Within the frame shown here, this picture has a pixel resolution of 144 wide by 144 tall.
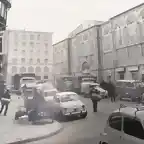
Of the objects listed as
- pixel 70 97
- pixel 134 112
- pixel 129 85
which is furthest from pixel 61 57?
pixel 129 85

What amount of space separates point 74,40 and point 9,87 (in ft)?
12.3

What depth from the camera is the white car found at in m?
5.62

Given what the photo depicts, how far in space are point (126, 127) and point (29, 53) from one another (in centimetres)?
331

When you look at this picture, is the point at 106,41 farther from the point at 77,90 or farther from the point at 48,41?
the point at 48,41

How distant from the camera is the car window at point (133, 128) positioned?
207 cm

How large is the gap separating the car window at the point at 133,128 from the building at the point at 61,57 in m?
3.61

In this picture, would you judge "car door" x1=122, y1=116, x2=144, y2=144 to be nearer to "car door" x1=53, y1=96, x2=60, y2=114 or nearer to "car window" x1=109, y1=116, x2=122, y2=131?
"car window" x1=109, y1=116, x2=122, y2=131

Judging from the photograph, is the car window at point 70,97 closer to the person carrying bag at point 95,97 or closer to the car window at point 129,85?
the person carrying bag at point 95,97

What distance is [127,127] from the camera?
222 cm

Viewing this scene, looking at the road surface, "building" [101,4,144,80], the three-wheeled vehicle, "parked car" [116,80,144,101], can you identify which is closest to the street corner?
the road surface

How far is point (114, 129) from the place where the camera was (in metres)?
2.42

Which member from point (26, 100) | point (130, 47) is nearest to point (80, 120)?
point (26, 100)

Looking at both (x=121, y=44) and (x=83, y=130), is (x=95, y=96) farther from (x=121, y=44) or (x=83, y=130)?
(x=121, y=44)

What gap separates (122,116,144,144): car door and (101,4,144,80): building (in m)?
10.2
